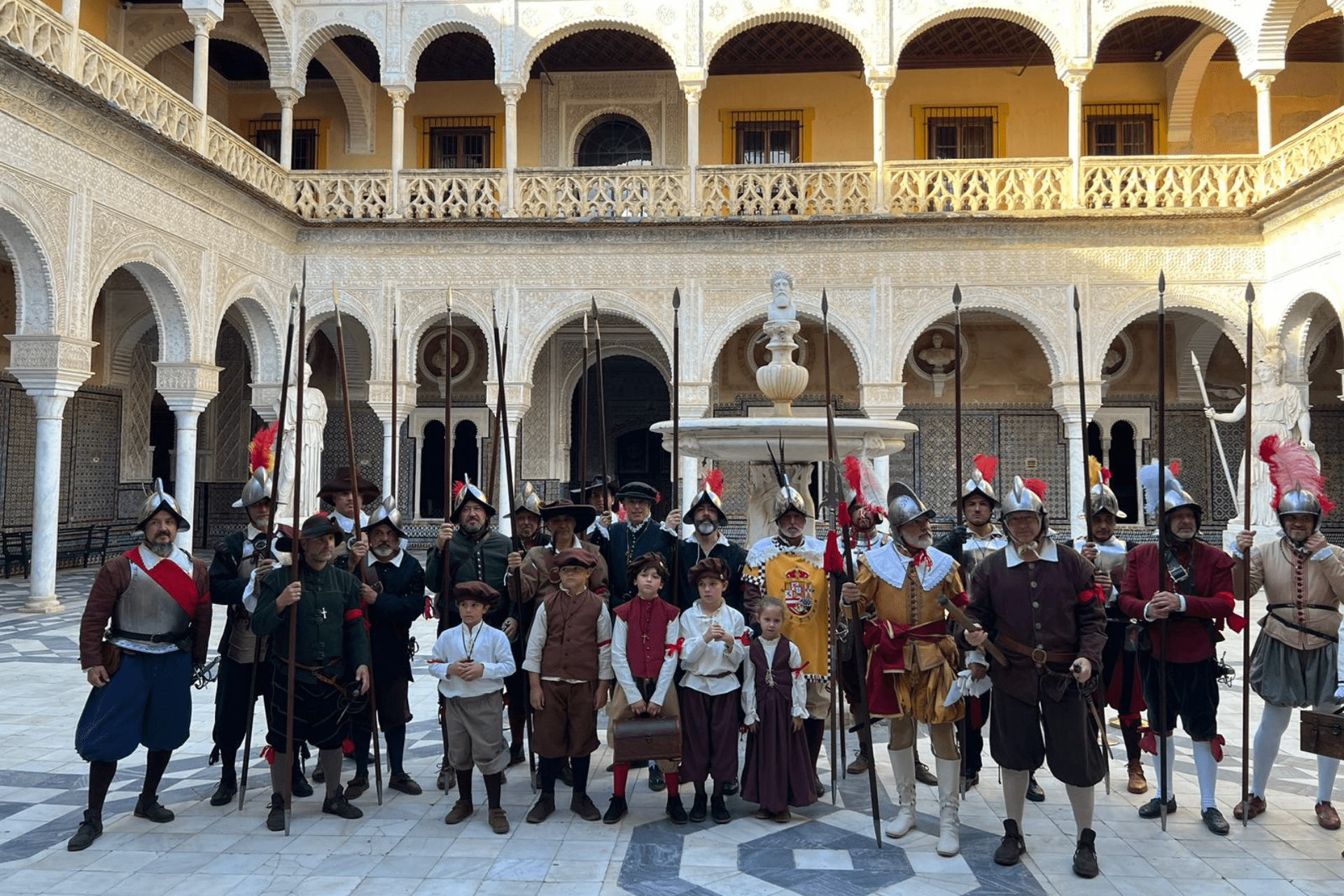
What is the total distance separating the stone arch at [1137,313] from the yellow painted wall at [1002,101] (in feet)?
13.0

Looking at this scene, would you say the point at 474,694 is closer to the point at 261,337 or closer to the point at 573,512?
the point at 573,512

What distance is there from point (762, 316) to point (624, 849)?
10956mm

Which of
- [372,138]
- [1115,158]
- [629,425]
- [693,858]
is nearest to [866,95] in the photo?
[1115,158]

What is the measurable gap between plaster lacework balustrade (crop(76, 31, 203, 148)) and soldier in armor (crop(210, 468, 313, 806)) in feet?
24.8

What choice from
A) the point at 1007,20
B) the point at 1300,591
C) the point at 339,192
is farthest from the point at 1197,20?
the point at 1300,591

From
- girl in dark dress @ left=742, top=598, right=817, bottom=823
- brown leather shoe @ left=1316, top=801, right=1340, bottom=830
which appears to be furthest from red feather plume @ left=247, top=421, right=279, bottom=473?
brown leather shoe @ left=1316, top=801, right=1340, bottom=830

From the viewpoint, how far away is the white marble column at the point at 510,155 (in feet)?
46.4

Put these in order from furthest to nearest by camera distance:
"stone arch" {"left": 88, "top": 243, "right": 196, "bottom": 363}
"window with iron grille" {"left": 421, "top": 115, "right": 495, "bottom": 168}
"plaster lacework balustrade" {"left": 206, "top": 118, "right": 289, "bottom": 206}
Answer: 1. "window with iron grille" {"left": 421, "top": 115, "right": 495, "bottom": 168}
2. "plaster lacework balustrade" {"left": 206, "top": 118, "right": 289, "bottom": 206}
3. "stone arch" {"left": 88, "top": 243, "right": 196, "bottom": 363}

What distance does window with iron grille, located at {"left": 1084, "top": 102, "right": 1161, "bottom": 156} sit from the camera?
1636cm

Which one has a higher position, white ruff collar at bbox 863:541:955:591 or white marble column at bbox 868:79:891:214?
white marble column at bbox 868:79:891:214

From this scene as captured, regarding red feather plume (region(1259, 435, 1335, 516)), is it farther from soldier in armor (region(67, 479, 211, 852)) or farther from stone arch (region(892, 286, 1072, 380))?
stone arch (region(892, 286, 1072, 380))

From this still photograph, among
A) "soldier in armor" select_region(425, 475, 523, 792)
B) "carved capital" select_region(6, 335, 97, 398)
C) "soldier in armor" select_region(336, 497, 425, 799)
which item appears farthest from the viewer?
"carved capital" select_region(6, 335, 97, 398)

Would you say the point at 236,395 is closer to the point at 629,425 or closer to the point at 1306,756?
the point at 629,425

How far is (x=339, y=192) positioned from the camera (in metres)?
14.3
